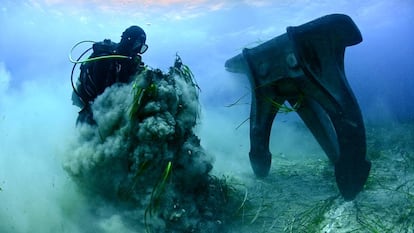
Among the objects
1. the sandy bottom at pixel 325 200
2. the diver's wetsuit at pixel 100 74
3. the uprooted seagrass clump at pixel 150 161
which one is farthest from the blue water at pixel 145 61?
the sandy bottom at pixel 325 200

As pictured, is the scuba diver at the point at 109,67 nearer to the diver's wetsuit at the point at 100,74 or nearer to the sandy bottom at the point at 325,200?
the diver's wetsuit at the point at 100,74

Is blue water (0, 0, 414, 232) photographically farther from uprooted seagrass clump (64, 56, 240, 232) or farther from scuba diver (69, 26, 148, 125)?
scuba diver (69, 26, 148, 125)

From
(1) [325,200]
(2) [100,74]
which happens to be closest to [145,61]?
(2) [100,74]

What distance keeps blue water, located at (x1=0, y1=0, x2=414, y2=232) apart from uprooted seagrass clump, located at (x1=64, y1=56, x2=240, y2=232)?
1.60 ft

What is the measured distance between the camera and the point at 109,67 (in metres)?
5.39

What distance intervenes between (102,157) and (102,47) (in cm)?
205

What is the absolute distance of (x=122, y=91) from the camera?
499cm

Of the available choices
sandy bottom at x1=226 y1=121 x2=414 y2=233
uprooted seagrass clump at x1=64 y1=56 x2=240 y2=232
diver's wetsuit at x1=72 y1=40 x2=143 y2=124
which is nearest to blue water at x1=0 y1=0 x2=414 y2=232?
uprooted seagrass clump at x1=64 y1=56 x2=240 y2=232

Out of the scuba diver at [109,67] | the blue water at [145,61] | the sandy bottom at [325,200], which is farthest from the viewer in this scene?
the blue water at [145,61]

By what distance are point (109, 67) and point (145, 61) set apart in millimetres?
14786

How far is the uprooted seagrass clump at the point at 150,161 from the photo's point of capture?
4367mm

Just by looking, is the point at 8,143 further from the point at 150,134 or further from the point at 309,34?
the point at 309,34

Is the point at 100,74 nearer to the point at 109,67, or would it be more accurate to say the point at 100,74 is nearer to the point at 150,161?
the point at 109,67

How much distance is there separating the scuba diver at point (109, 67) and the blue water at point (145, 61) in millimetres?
982
